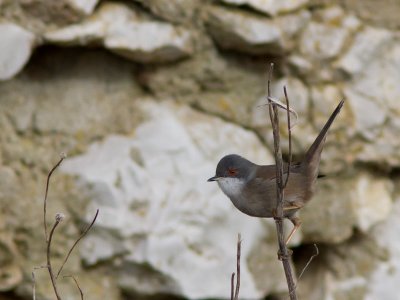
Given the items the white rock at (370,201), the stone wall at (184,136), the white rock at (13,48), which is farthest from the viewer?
the white rock at (370,201)

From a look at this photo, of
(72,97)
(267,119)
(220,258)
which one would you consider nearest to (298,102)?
(267,119)

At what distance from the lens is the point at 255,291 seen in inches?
185

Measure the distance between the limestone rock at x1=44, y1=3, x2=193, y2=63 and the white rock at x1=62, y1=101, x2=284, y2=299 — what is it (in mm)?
303

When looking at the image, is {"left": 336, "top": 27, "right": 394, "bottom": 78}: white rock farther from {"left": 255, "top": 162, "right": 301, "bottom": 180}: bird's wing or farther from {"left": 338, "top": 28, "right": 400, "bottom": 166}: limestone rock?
{"left": 255, "top": 162, "right": 301, "bottom": 180}: bird's wing

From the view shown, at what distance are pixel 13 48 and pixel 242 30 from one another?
130 cm

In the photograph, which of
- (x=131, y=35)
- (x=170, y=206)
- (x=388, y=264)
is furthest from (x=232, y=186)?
(x=388, y=264)

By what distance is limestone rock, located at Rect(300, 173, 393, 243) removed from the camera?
4.92 m

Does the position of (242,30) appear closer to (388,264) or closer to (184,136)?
(184,136)

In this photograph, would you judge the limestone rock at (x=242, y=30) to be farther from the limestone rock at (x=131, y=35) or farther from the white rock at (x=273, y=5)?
the limestone rock at (x=131, y=35)

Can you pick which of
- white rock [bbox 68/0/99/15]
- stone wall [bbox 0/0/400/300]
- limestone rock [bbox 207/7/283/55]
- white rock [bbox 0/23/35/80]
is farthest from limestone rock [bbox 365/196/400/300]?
white rock [bbox 0/23/35/80]

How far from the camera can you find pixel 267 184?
334cm

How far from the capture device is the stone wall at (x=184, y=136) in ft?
14.4

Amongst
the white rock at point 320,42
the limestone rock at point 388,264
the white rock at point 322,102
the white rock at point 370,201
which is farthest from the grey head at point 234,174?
the limestone rock at point 388,264

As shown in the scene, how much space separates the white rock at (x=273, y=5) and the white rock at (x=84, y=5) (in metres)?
0.78
